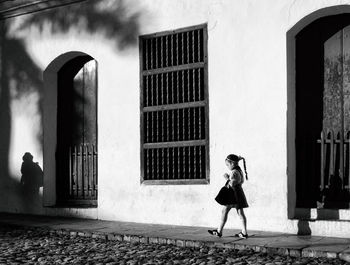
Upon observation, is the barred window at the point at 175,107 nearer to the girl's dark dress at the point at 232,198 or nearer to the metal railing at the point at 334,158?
the girl's dark dress at the point at 232,198

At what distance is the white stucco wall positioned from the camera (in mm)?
9000

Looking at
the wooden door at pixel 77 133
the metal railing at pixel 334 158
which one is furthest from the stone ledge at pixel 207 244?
the wooden door at pixel 77 133

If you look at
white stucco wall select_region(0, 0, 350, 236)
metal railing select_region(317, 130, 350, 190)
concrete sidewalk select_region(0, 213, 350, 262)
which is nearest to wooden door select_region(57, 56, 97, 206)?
white stucco wall select_region(0, 0, 350, 236)

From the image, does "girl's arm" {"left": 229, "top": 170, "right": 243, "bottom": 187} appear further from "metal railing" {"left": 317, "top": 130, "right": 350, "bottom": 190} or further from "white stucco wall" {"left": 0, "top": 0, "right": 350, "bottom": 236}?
"metal railing" {"left": 317, "top": 130, "right": 350, "bottom": 190}

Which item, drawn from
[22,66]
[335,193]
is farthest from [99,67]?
[335,193]

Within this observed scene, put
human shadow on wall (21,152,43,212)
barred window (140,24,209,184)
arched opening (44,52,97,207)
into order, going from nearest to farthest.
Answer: barred window (140,24,209,184)
arched opening (44,52,97,207)
human shadow on wall (21,152,43,212)

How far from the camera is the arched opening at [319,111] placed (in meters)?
8.93

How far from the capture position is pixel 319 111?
9.20 m

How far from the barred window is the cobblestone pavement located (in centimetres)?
183

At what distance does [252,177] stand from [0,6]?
6064 millimetres

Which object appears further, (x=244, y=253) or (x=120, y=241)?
(x=120, y=241)

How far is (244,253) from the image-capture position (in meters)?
7.50

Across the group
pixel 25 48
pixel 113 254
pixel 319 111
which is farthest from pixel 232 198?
pixel 25 48

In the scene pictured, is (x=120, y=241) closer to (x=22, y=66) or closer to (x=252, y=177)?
(x=252, y=177)
